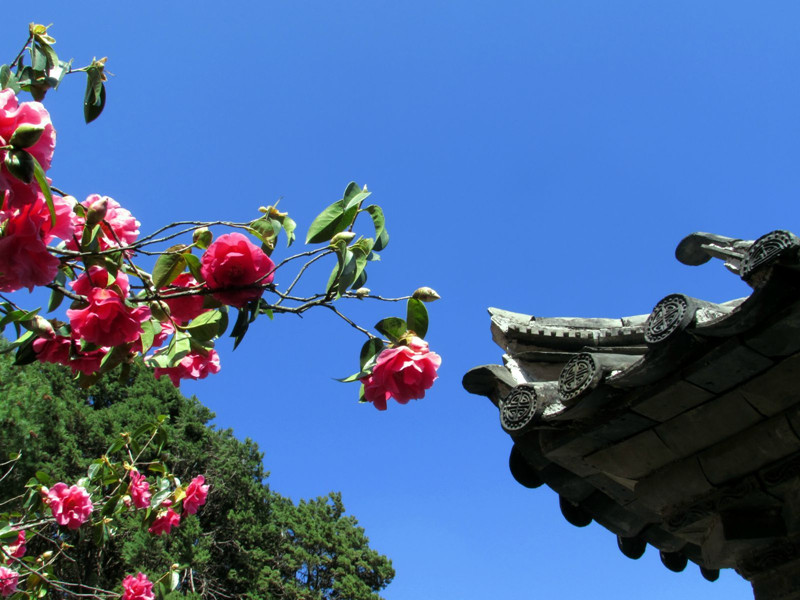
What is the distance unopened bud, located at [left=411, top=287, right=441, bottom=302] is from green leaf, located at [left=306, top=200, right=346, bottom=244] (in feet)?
0.99

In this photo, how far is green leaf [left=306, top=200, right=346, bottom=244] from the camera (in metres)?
1.96

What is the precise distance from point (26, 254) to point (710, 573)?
12.7ft

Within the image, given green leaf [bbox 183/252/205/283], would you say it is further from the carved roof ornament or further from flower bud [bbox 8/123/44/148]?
the carved roof ornament

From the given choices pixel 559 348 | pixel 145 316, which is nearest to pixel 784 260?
pixel 559 348

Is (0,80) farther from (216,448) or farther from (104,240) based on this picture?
(216,448)

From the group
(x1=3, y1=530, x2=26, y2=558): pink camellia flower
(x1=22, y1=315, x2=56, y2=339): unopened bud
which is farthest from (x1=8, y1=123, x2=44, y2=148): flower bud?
(x1=3, y1=530, x2=26, y2=558): pink camellia flower

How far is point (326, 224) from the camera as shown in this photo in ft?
6.45

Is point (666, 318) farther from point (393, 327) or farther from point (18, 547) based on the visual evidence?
point (18, 547)

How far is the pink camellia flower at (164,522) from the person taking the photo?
4098mm

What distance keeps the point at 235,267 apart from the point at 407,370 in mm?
560

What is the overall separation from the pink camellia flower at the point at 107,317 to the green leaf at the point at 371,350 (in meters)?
0.63

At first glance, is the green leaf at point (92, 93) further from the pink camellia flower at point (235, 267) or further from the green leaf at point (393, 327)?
the green leaf at point (393, 327)

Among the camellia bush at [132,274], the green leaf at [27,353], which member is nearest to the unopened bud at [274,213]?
the camellia bush at [132,274]

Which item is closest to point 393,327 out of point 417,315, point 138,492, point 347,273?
point 417,315
